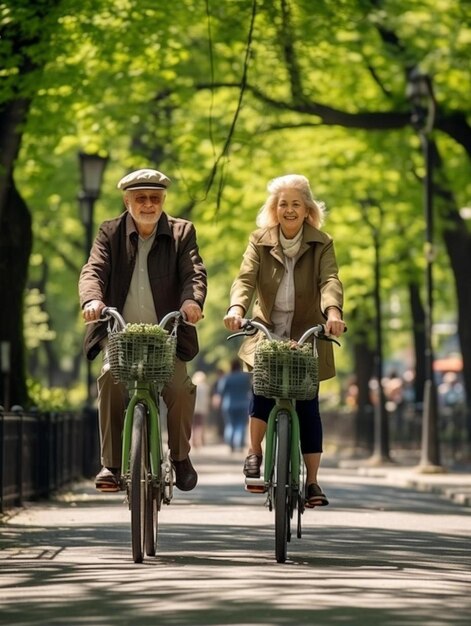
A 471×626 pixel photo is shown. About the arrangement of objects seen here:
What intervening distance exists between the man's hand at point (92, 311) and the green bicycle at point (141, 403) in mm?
39

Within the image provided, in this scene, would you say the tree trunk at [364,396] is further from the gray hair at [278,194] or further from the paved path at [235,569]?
the gray hair at [278,194]

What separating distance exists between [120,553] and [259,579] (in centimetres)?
200

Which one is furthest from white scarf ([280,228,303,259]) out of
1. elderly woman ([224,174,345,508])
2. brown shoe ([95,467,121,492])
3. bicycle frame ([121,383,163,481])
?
brown shoe ([95,467,121,492])

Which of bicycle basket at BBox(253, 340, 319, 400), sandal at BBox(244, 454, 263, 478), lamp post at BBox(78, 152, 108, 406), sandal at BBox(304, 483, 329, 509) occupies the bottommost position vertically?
sandal at BBox(304, 483, 329, 509)

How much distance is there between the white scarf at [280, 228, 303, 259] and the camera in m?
11.2

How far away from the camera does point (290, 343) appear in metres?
10.5

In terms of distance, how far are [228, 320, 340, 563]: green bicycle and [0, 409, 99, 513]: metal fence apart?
17.6 ft

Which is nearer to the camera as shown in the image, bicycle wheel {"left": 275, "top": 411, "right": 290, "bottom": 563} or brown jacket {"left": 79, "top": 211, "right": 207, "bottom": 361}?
bicycle wheel {"left": 275, "top": 411, "right": 290, "bottom": 563}

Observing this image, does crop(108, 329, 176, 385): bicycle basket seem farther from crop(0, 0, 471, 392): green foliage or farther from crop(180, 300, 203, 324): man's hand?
crop(0, 0, 471, 392): green foliage

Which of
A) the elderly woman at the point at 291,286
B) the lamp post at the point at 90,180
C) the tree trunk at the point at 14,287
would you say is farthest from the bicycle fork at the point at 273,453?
the lamp post at the point at 90,180

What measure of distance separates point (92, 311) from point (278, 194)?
5.12 feet

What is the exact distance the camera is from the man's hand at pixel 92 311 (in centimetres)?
1034

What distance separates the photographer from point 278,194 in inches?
443

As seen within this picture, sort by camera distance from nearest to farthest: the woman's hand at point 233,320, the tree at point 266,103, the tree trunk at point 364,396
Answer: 1. the woman's hand at point 233,320
2. the tree at point 266,103
3. the tree trunk at point 364,396
